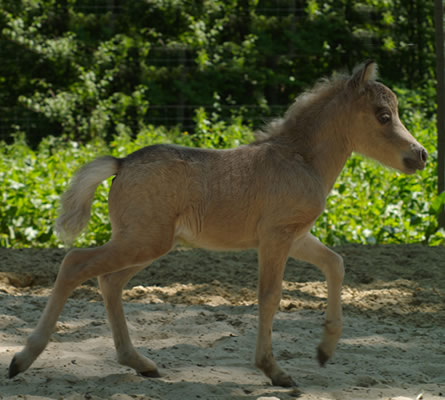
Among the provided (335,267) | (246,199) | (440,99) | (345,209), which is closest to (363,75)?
(246,199)

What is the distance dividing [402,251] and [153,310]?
10.6ft

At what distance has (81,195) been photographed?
166 inches

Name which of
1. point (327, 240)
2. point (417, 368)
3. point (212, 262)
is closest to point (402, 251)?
point (327, 240)

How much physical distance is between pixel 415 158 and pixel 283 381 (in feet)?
5.33

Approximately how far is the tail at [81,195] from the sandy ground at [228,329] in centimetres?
83

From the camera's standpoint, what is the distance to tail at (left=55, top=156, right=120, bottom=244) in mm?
4180

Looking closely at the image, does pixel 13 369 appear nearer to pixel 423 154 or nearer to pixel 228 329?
pixel 228 329

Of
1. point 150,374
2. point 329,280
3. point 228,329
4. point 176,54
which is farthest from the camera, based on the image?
point 176,54

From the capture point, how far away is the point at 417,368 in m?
4.59

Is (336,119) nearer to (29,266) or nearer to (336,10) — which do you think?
(29,266)

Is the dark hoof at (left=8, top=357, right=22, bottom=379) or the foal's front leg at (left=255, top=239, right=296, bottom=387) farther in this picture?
the foal's front leg at (left=255, top=239, right=296, bottom=387)

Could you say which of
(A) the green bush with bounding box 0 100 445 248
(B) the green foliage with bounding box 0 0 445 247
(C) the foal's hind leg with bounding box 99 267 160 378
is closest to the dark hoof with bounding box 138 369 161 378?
(C) the foal's hind leg with bounding box 99 267 160 378

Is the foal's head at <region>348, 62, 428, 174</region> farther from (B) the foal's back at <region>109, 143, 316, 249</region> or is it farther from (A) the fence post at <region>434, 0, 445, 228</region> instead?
(A) the fence post at <region>434, 0, 445, 228</region>

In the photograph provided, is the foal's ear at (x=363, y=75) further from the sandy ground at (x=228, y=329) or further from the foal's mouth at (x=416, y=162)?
the sandy ground at (x=228, y=329)
